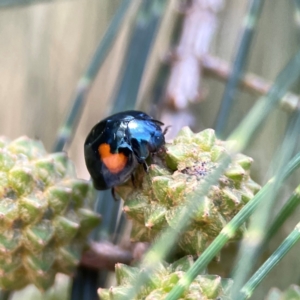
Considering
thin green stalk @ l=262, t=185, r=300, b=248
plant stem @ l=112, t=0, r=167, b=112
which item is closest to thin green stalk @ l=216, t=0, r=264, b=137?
plant stem @ l=112, t=0, r=167, b=112

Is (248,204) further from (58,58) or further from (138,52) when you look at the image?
(58,58)

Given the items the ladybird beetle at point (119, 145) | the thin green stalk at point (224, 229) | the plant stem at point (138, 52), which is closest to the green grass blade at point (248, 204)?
the thin green stalk at point (224, 229)

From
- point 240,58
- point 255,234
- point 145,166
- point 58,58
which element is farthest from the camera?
point 58,58

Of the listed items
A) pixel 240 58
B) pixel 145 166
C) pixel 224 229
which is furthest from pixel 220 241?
pixel 240 58

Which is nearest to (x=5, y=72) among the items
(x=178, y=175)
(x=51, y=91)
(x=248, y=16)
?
(x=51, y=91)

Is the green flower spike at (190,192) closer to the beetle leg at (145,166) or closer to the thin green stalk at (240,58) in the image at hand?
the beetle leg at (145,166)

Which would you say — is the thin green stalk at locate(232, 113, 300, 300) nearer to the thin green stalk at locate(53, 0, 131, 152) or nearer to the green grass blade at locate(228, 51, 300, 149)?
the green grass blade at locate(228, 51, 300, 149)

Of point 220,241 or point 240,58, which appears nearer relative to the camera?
point 220,241

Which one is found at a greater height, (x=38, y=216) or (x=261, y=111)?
(x=261, y=111)
